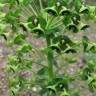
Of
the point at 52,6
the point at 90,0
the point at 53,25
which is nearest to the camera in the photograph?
the point at 52,6

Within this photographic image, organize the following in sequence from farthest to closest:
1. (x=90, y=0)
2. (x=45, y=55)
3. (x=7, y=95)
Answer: (x=90, y=0) < (x=7, y=95) < (x=45, y=55)

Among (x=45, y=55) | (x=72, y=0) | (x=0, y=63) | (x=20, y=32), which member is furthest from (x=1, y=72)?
(x=72, y=0)

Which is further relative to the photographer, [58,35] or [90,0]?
[90,0]

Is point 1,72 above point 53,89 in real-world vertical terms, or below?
below

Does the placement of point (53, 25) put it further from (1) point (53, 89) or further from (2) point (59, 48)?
(1) point (53, 89)

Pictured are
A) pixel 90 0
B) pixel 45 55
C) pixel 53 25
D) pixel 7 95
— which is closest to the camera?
pixel 53 25

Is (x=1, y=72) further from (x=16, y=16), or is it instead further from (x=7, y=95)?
(x=16, y=16)

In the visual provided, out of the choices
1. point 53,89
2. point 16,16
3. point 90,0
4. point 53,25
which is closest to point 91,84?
point 53,89

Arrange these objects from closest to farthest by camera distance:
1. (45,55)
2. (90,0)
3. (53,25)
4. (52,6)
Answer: (52,6), (53,25), (45,55), (90,0)

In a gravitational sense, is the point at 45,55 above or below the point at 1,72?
above

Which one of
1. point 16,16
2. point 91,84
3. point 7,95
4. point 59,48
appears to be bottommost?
point 7,95
